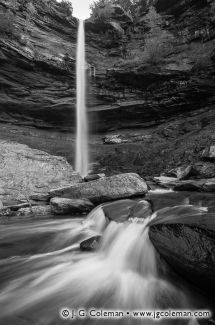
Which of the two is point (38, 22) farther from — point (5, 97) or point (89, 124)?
point (89, 124)

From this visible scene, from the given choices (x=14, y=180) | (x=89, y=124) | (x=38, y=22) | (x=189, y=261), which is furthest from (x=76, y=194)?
A: (x=38, y=22)

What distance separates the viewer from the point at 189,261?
350 cm

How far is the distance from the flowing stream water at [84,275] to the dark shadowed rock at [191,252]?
31cm

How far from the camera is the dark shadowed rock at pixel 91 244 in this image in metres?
5.50

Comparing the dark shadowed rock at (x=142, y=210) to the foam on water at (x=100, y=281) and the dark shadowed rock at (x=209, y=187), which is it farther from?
the dark shadowed rock at (x=209, y=187)

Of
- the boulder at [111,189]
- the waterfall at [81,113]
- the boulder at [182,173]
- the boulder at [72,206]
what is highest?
the waterfall at [81,113]

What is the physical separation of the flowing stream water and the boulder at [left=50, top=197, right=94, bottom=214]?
1789 mm

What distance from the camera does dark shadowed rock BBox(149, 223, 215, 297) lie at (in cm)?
328

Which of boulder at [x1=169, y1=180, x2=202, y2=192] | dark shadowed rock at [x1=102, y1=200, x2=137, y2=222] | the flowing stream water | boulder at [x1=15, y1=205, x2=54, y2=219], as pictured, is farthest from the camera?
boulder at [x1=15, y1=205, x2=54, y2=219]

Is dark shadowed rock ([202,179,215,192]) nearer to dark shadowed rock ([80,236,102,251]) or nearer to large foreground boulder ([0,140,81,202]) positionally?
dark shadowed rock ([80,236,102,251])

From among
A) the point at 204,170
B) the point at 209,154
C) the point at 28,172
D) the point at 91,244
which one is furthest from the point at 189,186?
the point at 28,172

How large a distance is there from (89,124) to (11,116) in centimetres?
556

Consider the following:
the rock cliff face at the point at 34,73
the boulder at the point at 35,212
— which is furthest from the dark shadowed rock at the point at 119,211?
the rock cliff face at the point at 34,73

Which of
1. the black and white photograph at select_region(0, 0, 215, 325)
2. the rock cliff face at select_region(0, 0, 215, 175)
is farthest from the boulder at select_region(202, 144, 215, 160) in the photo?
the rock cliff face at select_region(0, 0, 215, 175)
